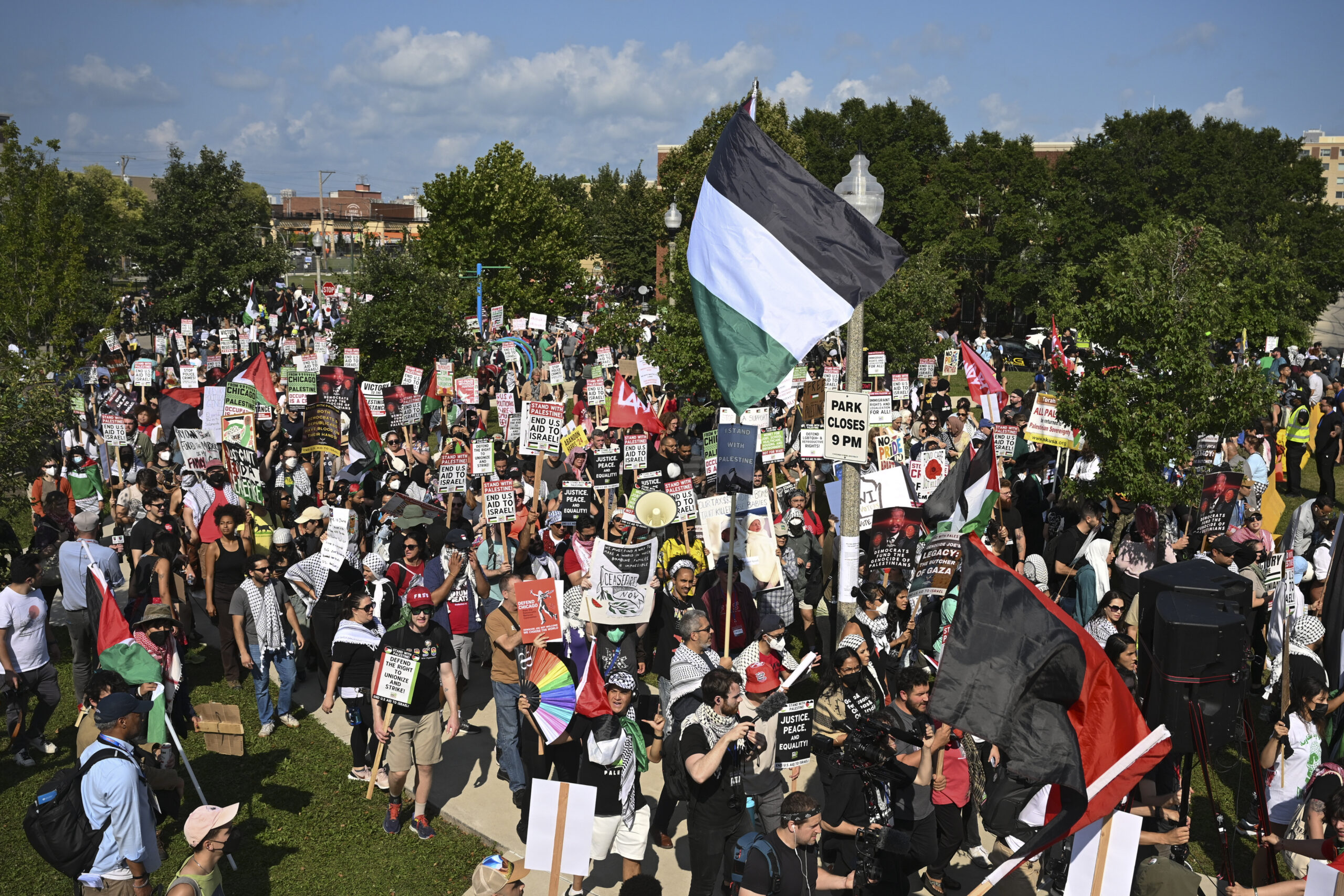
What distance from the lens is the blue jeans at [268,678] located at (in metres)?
9.87

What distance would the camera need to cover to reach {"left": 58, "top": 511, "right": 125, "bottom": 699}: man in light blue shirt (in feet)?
31.7

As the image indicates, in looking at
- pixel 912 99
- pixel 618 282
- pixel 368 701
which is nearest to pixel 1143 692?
pixel 368 701

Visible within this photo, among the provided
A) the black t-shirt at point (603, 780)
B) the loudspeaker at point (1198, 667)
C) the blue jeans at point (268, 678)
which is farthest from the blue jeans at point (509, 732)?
the loudspeaker at point (1198, 667)

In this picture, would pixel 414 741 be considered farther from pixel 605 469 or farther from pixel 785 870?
pixel 605 469

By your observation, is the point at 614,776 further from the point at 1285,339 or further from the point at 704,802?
the point at 1285,339

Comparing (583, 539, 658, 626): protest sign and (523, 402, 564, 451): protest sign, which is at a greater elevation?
(523, 402, 564, 451): protest sign

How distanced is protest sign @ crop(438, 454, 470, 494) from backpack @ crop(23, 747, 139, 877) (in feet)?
21.5

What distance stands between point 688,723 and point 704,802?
0.50 meters

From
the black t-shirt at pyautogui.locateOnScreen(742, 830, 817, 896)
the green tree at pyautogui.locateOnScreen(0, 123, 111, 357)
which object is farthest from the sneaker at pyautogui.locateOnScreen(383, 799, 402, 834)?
the green tree at pyautogui.locateOnScreen(0, 123, 111, 357)

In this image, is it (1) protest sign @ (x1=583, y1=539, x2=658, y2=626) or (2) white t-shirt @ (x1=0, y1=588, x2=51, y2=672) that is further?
(1) protest sign @ (x1=583, y1=539, x2=658, y2=626)

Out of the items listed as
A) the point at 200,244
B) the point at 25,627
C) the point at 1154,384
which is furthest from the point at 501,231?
the point at 25,627

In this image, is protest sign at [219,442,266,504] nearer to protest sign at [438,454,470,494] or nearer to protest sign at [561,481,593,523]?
protest sign at [438,454,470,494]

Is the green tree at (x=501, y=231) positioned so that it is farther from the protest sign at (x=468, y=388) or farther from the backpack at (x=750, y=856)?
the backpack at (x=750, y=856)

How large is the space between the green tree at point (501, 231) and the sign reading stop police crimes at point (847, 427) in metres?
35.1
